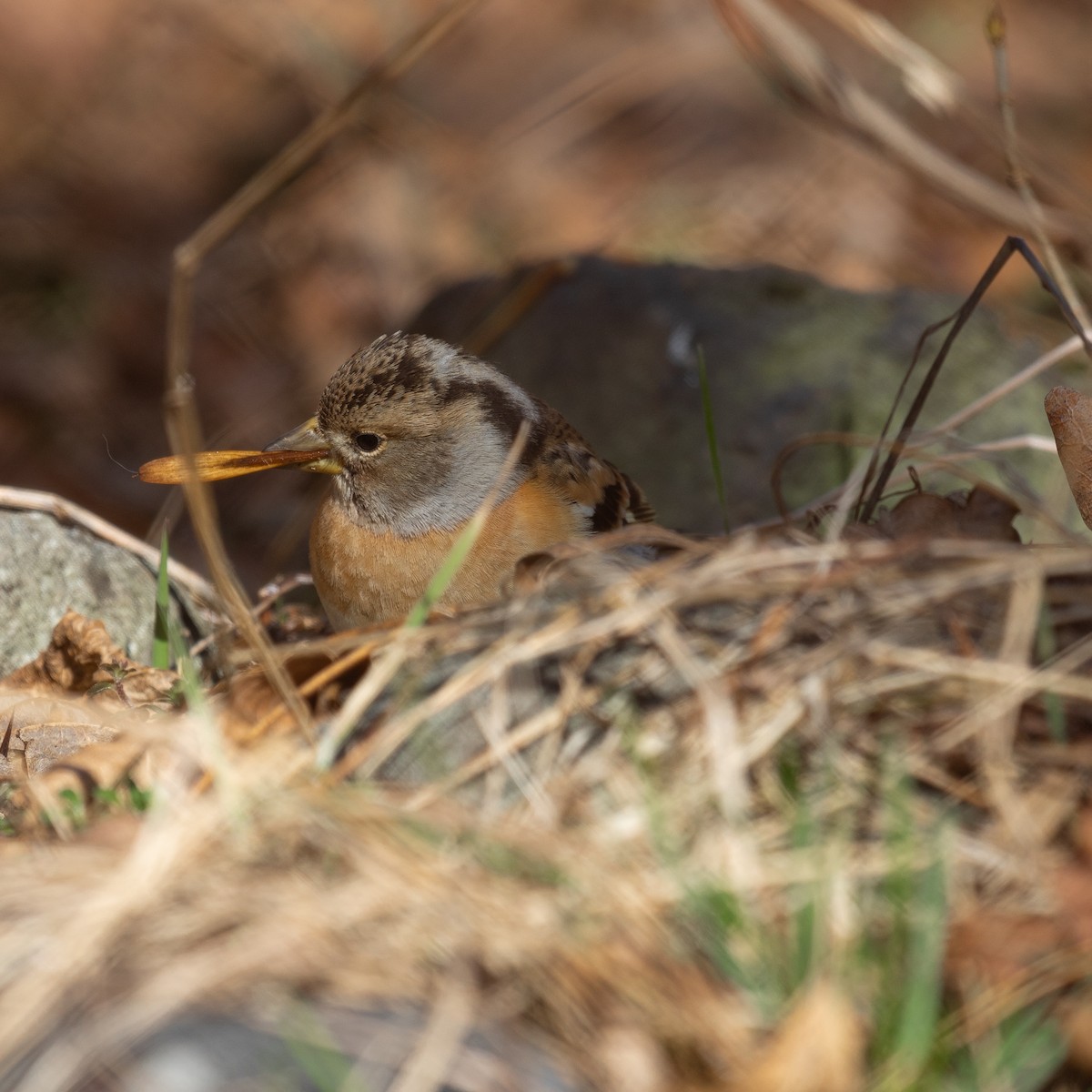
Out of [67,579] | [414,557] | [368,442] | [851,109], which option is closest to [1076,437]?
[851,109]

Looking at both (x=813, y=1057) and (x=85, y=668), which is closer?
(x=813, y=1057)

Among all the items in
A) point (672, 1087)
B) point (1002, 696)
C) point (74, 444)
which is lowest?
point (74, 444)

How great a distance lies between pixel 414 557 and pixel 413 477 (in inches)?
10.2

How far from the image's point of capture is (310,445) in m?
4.12

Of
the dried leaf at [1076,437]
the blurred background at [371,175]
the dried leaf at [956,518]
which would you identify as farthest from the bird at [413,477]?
the blurred background at [371,175]

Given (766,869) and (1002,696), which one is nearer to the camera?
(766,869)

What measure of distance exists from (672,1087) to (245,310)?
7762 millimetres

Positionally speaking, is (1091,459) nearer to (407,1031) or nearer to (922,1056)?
(922,1056)

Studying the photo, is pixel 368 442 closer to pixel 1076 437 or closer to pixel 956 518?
pixel 956 518

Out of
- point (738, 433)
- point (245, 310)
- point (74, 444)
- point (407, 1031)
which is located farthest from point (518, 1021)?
point (245, 310)

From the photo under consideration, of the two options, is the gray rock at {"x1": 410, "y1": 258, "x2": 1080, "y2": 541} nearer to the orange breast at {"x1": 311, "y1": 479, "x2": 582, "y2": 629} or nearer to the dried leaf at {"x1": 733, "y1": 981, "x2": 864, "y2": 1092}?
the orange breast at {"x1": 311, "y1": 479, "x2": 582, "y2": 629}

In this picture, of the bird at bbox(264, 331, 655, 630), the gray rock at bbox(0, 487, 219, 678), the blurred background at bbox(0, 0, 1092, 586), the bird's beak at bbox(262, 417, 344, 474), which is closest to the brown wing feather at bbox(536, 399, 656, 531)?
the bird at bbox(264, 331, 655, 630)

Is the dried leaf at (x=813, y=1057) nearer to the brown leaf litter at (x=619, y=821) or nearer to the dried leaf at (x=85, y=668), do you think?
the brown leaf litter at (x=619, y=821)

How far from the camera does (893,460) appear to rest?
3350 millimetres
